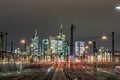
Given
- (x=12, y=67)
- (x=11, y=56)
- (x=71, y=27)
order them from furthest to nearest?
(x=71, y=27), (x=11, y=56), (x=12, y=67)

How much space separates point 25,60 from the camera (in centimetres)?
17000

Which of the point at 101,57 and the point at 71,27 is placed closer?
the point at 71,27

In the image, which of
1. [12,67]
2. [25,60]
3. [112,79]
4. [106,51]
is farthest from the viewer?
[106,51]

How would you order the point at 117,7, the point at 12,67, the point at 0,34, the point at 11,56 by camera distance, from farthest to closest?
the point at 11,56, the point at 12,67, the point at 0,34, the point at 117,7

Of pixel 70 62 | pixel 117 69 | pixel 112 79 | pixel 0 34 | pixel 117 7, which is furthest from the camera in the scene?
pixel 70 62

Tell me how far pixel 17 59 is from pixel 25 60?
68.8 feet

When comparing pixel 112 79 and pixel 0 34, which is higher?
pixel 0 34

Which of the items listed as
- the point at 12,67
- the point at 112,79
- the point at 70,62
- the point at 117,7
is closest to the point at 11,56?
the point at 12,67

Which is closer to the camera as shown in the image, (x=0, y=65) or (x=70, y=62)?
(x=0, y=65)

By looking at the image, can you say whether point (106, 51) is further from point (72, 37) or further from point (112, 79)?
point (112, 79)

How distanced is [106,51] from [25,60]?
140ft

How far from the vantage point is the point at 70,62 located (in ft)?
524

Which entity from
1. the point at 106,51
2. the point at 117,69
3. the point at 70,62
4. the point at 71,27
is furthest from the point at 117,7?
the point at 106,51

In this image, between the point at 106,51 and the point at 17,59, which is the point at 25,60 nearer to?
the point at 17,59
